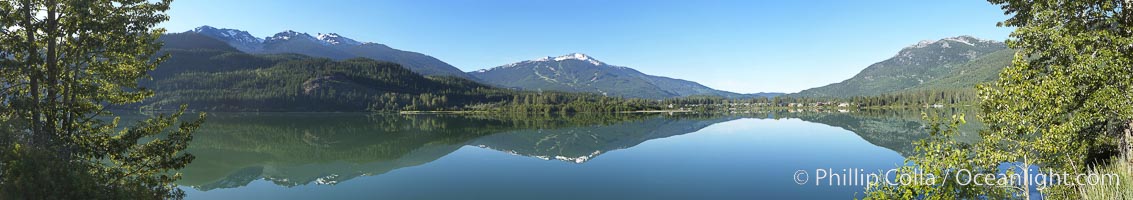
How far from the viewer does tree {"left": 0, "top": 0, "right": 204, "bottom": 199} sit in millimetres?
10617

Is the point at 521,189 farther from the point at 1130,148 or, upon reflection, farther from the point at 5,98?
the point at 1130,148

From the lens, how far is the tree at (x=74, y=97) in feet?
34.8

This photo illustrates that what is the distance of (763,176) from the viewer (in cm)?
3108

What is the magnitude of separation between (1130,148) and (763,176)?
61.2 feet

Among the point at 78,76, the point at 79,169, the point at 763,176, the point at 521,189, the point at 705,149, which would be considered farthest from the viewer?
the point at 705,149

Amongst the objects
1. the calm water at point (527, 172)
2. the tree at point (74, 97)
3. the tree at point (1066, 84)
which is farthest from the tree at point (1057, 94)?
the tree at point (74, 97)

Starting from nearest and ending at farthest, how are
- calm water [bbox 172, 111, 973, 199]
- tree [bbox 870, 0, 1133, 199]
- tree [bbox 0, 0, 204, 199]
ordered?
tree [bbox 0, 0, 204, 199] < tree [bbox 870, 0, 1133, 199] < calm water [bbox 172, 111, 973, 199]

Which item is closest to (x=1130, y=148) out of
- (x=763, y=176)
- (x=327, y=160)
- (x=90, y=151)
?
(x=763, y=176)

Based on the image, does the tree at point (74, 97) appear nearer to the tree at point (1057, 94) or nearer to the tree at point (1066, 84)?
the tree at point (1057, 94)

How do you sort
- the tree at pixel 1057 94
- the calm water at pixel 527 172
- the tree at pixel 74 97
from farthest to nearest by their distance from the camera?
1. the calm water at pixel 527 172
2. the tree at pixel 1057 94
3. the tree at pixel 74 97

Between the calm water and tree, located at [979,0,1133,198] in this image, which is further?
the calm water

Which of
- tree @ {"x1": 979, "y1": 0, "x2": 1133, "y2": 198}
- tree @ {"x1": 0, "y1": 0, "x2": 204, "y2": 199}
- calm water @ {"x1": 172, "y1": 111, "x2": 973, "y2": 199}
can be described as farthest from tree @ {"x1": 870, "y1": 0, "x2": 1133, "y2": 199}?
tree @ {"x1": 0, "y1": 0, "x2": 204, "y2": 199}

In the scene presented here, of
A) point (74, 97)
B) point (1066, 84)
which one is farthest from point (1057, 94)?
point (74, 97)

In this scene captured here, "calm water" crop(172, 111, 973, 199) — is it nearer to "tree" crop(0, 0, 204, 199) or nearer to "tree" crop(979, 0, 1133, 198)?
"tree" crop(979, 0, 1133, 198)
